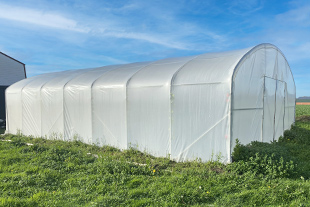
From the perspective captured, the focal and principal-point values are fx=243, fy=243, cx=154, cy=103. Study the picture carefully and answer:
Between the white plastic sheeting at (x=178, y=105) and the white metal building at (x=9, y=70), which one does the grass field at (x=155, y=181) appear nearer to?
the white plastic sheeting at (x=178, y=105)

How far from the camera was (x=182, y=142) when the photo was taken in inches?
267

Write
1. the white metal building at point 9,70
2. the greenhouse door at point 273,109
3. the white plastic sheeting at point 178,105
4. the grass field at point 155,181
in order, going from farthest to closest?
the white metal building at point 9,70 < the greenhouse door at point 273,109 < the white plastic sheeting at point 178,105 < the grass field at point 155,181

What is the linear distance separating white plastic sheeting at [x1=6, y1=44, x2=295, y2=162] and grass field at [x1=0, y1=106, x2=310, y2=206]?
745 mm

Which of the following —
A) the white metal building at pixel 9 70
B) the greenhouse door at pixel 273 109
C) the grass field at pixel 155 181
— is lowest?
the grass field at pixel 155 181

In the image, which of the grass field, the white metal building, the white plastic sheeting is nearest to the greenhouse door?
the white plastic sheeting

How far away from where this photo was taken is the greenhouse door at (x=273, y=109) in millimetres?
8453

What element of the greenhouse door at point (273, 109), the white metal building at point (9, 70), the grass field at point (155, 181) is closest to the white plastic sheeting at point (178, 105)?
the greenhouse door at point (273, 109)

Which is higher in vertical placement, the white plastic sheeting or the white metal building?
the white metal building

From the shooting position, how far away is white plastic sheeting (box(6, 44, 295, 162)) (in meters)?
6.40

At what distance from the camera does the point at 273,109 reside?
927 cm

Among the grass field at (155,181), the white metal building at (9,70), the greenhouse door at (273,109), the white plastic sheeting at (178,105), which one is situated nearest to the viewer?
the grass field at (155,181)

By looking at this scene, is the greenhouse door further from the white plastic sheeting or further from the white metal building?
the white metal building

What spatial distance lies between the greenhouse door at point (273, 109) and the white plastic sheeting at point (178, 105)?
0.12ft

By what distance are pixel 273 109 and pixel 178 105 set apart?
179 inches
